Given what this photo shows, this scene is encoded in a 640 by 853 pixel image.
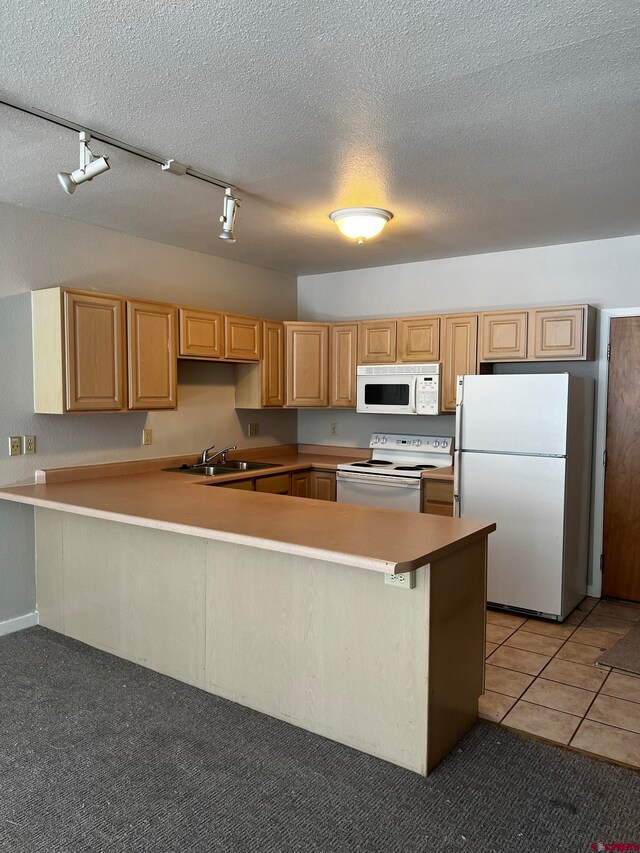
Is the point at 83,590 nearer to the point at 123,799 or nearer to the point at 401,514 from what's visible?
the point at 123,799

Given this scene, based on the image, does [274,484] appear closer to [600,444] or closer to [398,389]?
[398,389]

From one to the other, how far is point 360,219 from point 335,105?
1303 mm

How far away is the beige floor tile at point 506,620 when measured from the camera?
3779mm

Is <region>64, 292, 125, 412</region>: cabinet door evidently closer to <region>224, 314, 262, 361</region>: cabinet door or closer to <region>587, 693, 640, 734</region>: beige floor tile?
<region>224, 314, 262, 361</region>: cabinet door

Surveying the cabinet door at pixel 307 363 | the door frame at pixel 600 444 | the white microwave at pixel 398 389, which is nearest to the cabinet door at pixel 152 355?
the cabinet door at pixel 307 363

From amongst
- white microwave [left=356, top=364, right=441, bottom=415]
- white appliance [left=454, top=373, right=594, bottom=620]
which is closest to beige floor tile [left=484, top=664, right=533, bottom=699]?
white appliance [left=454, top=373, right=594, bottom=620]

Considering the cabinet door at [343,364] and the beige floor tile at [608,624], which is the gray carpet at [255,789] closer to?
the beige floor tile at [608,624]

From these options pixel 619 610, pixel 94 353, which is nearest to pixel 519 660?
pixel 619 610

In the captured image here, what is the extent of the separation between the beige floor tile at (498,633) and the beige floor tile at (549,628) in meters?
0.12

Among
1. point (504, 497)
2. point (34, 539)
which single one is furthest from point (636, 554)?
point (34, 539)

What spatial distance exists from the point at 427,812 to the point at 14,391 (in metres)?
2.95

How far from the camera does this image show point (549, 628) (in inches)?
147

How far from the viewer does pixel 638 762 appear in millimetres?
2352

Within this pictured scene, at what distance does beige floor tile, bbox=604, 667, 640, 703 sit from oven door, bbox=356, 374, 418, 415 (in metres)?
2.19
